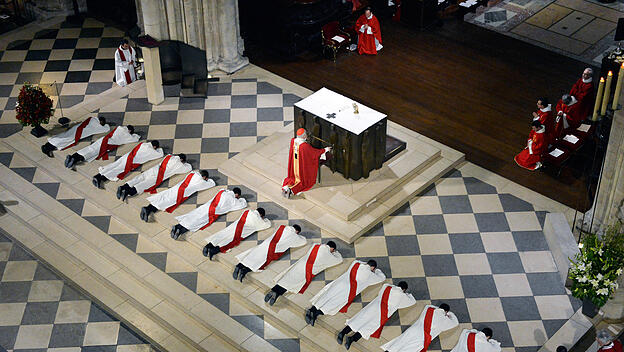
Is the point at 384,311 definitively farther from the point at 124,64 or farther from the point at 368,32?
the point at 124,64

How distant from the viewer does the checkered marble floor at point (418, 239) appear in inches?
558

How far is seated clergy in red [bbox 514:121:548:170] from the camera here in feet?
54.4

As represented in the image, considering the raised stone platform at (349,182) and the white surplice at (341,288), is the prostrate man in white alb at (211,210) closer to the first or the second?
the raised stone platform at (349,182)

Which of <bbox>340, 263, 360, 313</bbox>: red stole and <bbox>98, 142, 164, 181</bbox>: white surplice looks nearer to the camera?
<bbox>340, 263, 360, 313</bbox>: red stole

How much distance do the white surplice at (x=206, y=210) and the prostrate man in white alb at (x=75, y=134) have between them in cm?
328

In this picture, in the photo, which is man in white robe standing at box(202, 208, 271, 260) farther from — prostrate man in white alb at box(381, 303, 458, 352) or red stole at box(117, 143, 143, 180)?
prostrate man in white alb at box(381, 303, 458, 352)

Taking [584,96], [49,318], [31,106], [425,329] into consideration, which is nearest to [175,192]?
[49,318]

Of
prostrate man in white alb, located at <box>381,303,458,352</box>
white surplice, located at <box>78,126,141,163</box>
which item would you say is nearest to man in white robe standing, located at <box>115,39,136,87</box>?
white surplice, located at <box>78,126,141,163</box>

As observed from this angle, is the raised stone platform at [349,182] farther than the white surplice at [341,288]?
Yes

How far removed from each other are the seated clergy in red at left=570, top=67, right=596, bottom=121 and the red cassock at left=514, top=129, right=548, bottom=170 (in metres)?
1.46

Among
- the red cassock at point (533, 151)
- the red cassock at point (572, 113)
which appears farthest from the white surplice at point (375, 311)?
the red cassock at point (572, 113)

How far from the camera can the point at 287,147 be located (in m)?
17.2

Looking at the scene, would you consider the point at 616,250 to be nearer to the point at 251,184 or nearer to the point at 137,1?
the point at 251,184

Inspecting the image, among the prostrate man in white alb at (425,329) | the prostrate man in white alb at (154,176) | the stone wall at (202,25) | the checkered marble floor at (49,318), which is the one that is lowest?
the checkered marble floor at (49,318)
